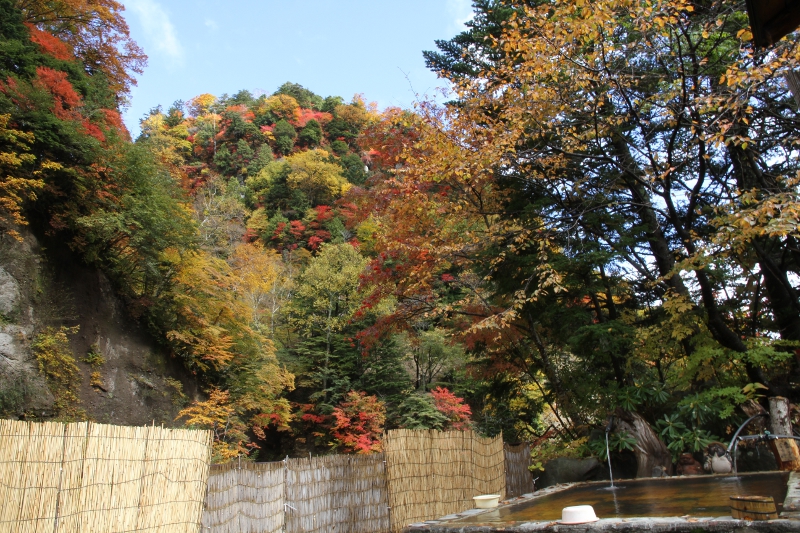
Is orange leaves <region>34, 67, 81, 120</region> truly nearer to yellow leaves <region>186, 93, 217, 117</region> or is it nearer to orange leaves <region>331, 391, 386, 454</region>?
orange leaves <region>331, 391, 386, 454</region>

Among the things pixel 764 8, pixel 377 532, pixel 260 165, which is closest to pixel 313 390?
pixel 377 532

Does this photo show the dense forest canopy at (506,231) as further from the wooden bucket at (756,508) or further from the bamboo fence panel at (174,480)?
the bamboo fence panel at (174,480)

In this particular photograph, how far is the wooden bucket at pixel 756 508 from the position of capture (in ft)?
8.61

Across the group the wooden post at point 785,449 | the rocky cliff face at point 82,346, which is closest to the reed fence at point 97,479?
the wooden post at point 785,449

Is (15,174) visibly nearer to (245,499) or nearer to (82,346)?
(82,346)

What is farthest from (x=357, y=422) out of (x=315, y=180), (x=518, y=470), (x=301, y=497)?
(x=315, y=180)

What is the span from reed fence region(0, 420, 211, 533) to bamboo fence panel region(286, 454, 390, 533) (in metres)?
1.45

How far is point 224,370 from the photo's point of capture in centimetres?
1591

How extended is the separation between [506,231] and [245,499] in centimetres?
572

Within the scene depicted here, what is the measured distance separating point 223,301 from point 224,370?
2256 millimetres

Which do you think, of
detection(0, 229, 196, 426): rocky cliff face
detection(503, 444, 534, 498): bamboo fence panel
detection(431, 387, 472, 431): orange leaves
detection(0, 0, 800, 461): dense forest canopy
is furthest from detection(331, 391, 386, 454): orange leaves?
detection(503, 444, 534, 498): bamboo fence panel

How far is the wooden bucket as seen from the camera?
2623 millimetres

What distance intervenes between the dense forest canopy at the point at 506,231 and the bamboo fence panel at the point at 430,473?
7.00 feet

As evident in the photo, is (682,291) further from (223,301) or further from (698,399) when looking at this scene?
(223,301)
